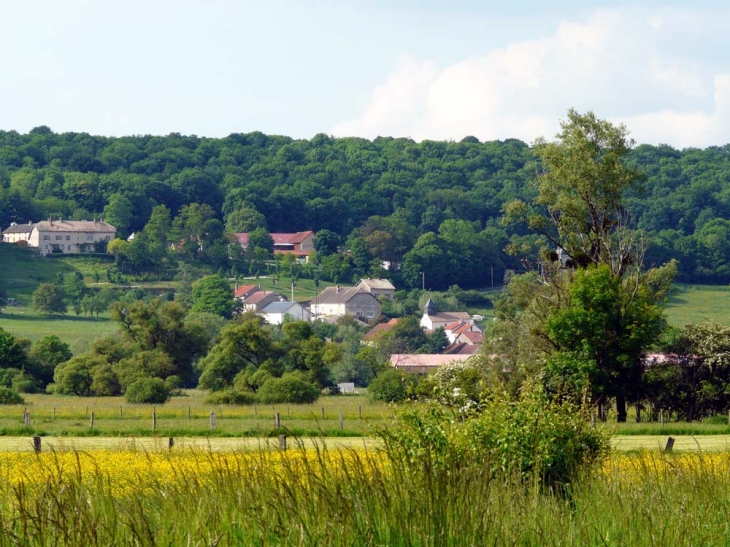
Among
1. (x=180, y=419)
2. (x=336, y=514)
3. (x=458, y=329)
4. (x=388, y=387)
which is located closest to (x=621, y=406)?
(x=388, y=387)

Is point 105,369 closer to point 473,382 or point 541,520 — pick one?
point 473,382

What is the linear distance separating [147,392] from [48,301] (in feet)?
267

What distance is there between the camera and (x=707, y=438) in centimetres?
3425

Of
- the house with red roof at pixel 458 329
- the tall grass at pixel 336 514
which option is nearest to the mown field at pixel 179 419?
the tall grass at pixel 336 514

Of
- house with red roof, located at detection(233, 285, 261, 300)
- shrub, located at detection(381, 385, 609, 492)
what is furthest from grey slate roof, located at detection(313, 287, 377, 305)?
shrub, located at detection(381, 385, 609, 492)

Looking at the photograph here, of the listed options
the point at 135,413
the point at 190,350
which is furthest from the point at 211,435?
the point at 190,350

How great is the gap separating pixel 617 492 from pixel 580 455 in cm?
495

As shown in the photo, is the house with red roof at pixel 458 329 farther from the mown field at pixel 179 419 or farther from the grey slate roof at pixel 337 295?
the mown field at pixel 179 419

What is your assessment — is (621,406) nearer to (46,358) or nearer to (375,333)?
(46,358)

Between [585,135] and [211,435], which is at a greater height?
[585,135]

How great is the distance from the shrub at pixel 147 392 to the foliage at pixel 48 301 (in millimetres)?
79866

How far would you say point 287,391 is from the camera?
53406 millimetres

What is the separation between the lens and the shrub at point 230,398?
52.8m

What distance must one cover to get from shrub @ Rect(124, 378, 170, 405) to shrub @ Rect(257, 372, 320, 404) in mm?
5023
